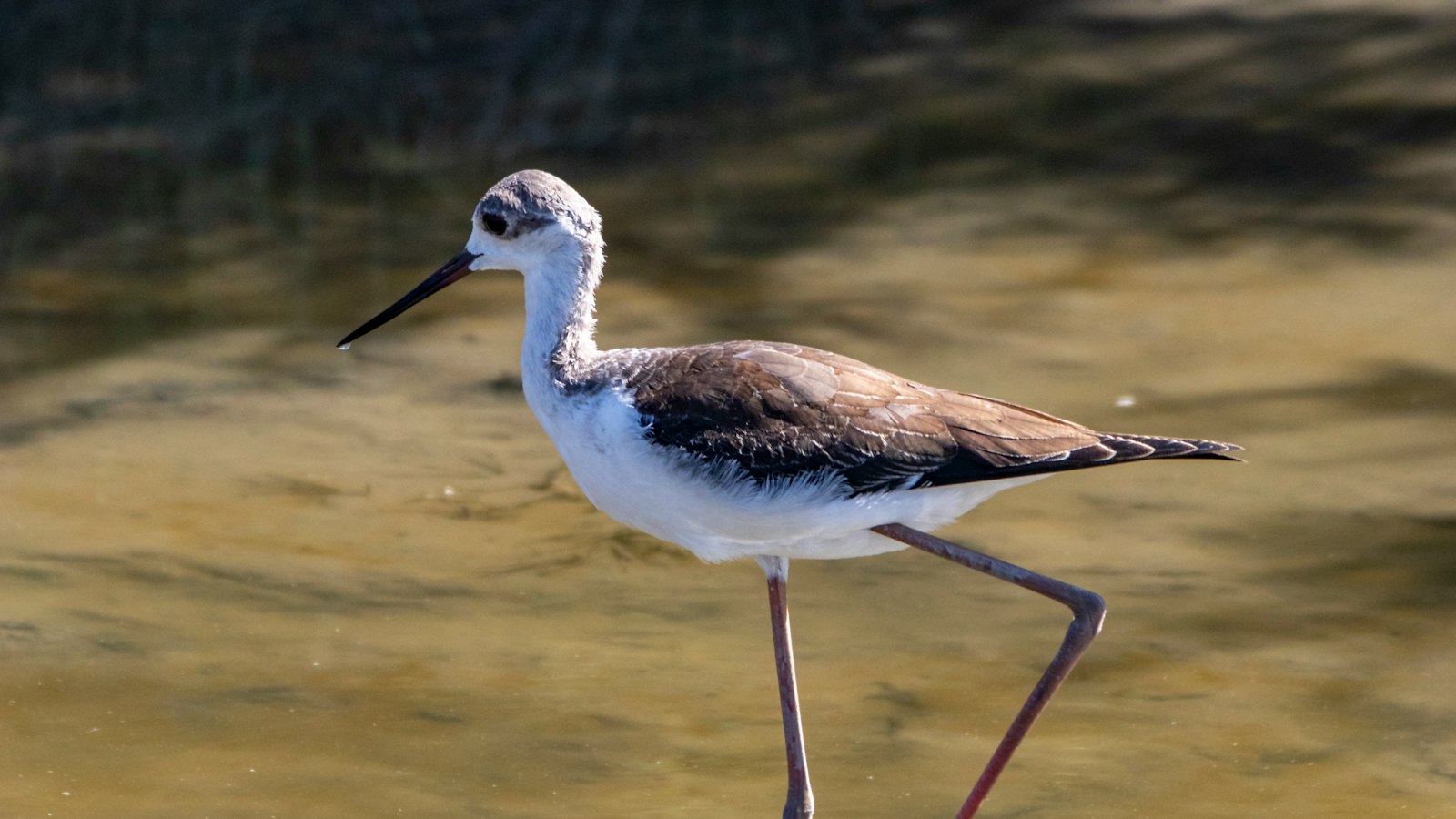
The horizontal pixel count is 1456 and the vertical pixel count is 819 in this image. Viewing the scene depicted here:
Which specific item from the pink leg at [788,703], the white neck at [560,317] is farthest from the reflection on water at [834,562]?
the white neck at [560,317]

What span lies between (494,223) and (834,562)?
7.49 ft

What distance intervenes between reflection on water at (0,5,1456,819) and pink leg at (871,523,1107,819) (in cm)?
31

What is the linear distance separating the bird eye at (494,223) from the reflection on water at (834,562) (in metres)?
1.49

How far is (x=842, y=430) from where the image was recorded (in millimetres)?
4621

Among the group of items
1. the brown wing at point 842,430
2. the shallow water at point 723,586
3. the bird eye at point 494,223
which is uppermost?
the bird eye at point 494,223

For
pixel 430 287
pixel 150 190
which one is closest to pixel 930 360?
pixel 430 287

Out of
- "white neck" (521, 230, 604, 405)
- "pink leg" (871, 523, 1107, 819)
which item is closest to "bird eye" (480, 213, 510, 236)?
"white neck" (521, 230, 604, 405)

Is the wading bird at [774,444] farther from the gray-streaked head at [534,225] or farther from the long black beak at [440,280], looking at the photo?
the long black beak at [440,280]

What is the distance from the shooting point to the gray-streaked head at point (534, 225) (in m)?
4.80

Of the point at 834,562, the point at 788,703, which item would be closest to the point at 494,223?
the point at 788,703

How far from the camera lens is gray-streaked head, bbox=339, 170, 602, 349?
480cm

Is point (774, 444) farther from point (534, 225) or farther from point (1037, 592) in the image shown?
point (534, 225)

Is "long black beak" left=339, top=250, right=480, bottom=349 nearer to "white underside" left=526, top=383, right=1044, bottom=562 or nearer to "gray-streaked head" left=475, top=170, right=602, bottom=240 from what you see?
"gray-streaked head" left=475, top=170, right=602, bottom=240

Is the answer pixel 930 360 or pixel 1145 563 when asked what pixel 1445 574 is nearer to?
pixel 1145 563
